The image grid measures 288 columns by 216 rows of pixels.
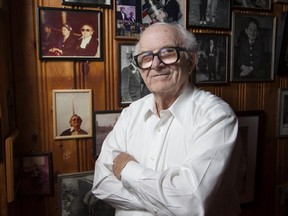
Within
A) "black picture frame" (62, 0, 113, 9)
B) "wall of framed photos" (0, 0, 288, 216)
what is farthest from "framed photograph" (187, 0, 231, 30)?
"black picture frame" (62, 0, 113, 9)

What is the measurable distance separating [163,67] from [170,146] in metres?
0.31

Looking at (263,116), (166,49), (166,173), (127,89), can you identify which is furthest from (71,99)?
(263,116)

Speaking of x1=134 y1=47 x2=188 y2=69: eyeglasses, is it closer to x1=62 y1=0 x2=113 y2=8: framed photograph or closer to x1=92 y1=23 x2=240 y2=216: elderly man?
x1=92 y1=23 x2=240 y2=216: elderly man

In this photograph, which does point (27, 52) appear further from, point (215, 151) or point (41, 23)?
point (215, 151)

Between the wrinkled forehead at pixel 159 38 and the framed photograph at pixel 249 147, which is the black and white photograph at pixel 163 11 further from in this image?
the framed photograph at pixel 249 147

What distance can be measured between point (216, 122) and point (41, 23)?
3.11 feet

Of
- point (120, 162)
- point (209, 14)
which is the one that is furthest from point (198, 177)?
point (209, 14)

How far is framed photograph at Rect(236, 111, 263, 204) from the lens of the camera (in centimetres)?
174

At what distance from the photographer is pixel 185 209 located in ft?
2.81

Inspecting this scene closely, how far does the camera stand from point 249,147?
5.80 ft

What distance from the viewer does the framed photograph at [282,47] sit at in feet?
5.69

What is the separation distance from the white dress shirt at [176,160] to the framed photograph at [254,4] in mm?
812

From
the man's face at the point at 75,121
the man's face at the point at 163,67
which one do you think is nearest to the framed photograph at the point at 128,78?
the man's face at the point at 75,121

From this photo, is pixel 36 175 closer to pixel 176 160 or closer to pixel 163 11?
pixel 176 160
